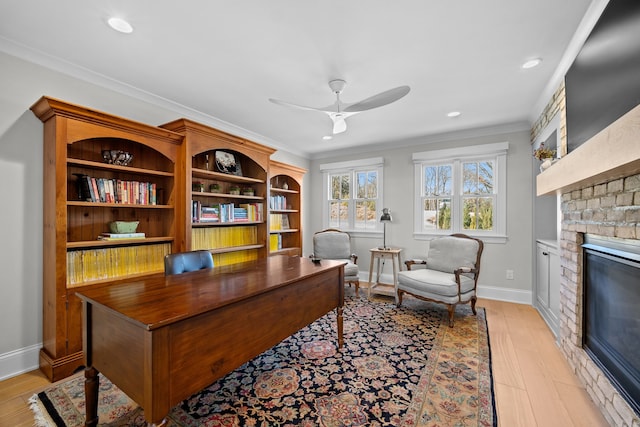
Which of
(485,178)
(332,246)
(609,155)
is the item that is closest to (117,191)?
(332,246)

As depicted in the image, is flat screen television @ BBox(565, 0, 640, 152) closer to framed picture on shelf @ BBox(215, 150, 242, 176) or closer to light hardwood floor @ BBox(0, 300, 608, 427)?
light hardwood floor @ BBox(0, 300, 608, 427)

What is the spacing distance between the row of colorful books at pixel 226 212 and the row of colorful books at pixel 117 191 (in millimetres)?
450

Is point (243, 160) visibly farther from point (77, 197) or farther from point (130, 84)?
point (77, 197)

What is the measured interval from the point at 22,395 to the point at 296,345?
1912mm

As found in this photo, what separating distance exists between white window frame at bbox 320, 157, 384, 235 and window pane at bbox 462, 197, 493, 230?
1.30 meters

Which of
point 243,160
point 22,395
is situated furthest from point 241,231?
point 22,395

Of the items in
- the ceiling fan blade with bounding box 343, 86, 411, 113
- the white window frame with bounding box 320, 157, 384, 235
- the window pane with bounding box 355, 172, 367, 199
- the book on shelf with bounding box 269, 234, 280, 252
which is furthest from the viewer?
the window pane with bounding box 355, 172, 367, 199

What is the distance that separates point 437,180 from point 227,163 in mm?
3139

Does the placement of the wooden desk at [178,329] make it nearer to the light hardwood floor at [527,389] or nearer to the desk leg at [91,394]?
the desk leg at [91,394]

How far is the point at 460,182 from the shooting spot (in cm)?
427

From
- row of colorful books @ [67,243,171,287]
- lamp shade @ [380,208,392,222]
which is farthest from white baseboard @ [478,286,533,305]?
row of colorful books @ [67,243,171,287]

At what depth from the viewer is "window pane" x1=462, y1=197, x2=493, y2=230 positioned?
13.5ft

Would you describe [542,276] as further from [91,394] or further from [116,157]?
[116,157]

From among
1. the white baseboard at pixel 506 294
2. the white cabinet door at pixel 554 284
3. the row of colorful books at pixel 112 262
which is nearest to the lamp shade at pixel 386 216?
the white baseboard at pixel 506 294
